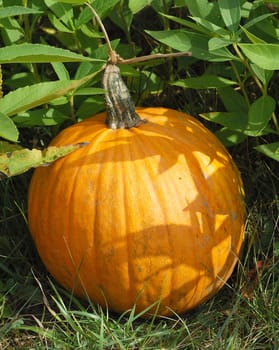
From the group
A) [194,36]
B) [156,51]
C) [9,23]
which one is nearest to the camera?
[194,36]

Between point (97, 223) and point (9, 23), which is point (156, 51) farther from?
point (97, 223)

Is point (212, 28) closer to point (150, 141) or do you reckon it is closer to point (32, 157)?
point (150, 141)

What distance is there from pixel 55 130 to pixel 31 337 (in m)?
0.87

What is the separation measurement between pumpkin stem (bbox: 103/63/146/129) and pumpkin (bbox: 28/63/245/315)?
3 cm

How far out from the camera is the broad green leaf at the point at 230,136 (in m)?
2.55

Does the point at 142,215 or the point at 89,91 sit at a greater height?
the point at 89,91

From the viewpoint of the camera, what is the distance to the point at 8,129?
199cm

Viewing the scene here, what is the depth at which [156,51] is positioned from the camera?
2.81 m

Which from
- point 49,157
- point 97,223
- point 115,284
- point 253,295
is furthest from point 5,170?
point 253,295

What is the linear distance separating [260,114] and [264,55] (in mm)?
296

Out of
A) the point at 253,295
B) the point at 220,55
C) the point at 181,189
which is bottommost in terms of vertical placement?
the point at 253,295

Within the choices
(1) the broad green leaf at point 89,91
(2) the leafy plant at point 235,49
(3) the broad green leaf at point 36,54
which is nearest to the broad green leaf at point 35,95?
(3) the broad green leaf at point 36,54

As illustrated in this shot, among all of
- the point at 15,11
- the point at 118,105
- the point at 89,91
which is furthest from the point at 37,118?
the point at 15,11

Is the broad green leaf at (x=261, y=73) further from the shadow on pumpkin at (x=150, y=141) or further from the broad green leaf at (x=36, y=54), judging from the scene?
the broad green leaf at (x=36, y=54)
